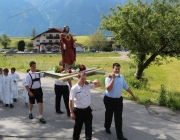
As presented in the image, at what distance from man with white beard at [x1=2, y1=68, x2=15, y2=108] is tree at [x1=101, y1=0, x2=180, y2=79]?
366 inches

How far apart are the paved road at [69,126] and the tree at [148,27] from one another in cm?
791

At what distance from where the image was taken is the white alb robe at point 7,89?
1036 cm

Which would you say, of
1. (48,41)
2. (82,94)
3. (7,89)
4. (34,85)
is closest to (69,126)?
(34,85)

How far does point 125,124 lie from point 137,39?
10.7 m

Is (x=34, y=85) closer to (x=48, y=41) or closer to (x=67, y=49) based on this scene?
(x=67, y=49)

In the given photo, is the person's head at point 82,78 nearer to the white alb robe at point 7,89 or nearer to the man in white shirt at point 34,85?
the man in white shirt at point 34,85

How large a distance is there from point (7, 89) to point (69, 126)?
12.7 feet

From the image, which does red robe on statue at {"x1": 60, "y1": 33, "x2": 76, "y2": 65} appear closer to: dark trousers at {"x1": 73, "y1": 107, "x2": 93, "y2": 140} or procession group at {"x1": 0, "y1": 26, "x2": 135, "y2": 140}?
procession group at {"x1": 0, "y1": 26, "x2": 135, "y2": 140}

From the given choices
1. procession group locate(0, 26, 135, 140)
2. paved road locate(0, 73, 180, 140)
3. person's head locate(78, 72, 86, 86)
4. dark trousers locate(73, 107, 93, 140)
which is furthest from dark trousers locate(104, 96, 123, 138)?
person's head locate(78, 72, 86, 86)

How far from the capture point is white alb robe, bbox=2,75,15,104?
10.4 metres

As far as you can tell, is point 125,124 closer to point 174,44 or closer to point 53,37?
point 174,44

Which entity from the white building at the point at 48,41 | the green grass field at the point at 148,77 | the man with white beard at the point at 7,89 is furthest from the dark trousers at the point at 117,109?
the white building at the point at 48,41

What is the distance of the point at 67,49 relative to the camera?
9.37 metres

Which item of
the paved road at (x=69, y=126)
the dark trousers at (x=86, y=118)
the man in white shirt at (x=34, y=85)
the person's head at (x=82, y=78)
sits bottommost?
the paved road at (x=69, y=126)
